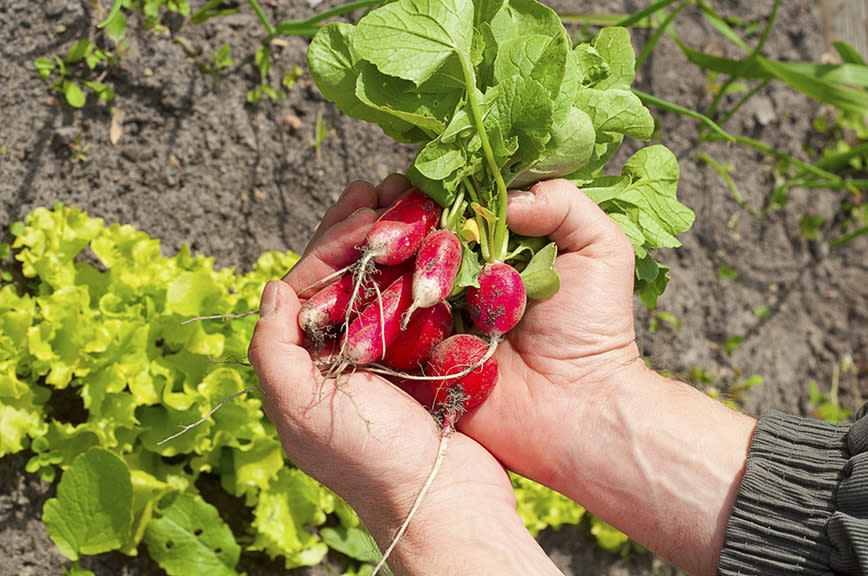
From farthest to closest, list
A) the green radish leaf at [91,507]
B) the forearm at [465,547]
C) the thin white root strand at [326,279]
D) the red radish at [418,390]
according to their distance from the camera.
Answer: the green radish leaf at [91,507], the red radish at [418,390], the thin white root strand at [326,279], the forearm at [465,547]

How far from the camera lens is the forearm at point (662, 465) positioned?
5.49 feet

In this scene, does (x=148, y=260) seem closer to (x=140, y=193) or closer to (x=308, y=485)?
(x=140, y=193)

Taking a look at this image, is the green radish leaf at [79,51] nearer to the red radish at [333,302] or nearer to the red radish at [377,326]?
the red radish at [333,302]

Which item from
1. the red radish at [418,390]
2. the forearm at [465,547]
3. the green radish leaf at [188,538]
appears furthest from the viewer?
the green radish leaf at [188,538]

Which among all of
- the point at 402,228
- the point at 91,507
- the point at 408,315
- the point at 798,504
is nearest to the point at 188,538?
the point at 91,507

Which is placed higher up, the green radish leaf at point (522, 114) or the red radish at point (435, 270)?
the green radish leaf at point (522, 114)

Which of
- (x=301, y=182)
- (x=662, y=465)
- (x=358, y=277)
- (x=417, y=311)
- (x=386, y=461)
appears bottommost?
(x=662, y=465)

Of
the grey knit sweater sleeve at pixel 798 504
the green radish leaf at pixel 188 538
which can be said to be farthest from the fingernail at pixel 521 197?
the green radish leaf at pixel 188 538

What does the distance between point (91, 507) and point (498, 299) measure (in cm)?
136

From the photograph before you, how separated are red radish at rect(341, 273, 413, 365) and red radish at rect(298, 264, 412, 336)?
4 centimetres

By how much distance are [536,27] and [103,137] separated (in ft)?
5.32

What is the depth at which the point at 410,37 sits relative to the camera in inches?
58.2

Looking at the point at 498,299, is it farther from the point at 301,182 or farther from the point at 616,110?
Result: the point at 301,182

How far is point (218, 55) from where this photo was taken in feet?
8.20
